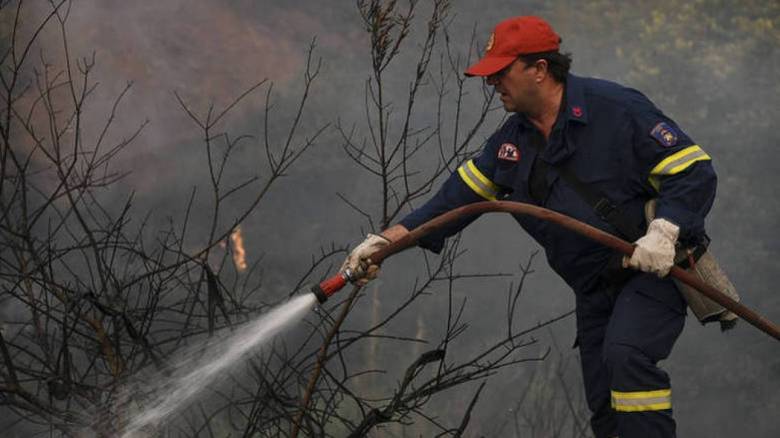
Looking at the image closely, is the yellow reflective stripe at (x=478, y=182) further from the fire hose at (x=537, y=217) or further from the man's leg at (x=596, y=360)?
the man's leg at (x=596, y=360)

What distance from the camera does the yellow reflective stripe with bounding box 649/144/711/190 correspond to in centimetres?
357

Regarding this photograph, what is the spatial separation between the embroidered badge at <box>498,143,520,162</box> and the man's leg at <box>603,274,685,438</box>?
0.70m

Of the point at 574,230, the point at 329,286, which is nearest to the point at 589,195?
the point at 574,230

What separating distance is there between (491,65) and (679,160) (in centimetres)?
81

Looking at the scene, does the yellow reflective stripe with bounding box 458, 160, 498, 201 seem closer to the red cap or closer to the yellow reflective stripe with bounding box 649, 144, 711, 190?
the red cap

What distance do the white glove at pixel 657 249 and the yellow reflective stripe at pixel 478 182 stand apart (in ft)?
2.79

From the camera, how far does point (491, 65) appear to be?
12.3ft

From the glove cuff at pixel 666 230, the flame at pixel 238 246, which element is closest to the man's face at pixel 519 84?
the glove cuff at pixel 666 230

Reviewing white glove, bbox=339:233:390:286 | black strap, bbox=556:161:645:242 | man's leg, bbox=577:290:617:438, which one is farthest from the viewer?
man's leg, bbox=577:290:617:438

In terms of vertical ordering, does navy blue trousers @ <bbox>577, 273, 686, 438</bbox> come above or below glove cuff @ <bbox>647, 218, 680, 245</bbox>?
below

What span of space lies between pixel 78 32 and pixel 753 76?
9.02m

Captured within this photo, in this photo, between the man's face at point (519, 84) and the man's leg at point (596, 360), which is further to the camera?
the man's leg at point (596, 360)

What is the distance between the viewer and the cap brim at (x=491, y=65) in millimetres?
3707

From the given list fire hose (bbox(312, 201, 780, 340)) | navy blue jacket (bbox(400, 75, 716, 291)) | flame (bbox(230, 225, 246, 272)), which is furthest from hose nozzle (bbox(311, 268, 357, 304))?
flame (bbox(230, 225, 246, 272))
